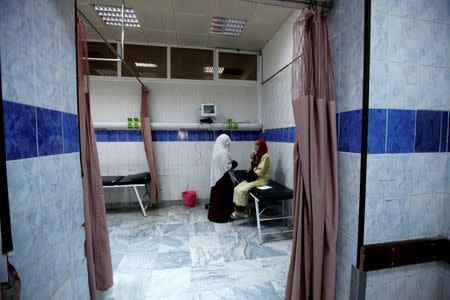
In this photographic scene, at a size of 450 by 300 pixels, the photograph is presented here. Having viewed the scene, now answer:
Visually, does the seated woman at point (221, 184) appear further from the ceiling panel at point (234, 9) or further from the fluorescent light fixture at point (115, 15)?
the fluorescent light fixture at point (115, 15)

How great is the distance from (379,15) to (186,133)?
3.61m

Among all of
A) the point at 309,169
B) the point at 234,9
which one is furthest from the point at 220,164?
the point at 234,9

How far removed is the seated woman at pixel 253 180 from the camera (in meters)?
3.19

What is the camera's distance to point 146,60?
4074 mm

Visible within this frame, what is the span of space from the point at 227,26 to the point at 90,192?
321 cm

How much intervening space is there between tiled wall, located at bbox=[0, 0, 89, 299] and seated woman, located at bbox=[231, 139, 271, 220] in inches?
88.3

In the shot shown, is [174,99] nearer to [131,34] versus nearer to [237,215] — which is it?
[131,34]

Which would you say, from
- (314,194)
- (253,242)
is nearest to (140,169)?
(253,242)

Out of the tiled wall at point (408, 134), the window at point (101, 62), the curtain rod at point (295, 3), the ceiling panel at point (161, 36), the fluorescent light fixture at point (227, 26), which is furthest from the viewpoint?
the window at point (101, 62)

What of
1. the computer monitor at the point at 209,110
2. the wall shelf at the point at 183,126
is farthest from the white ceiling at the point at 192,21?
the wall shelf at the point at 183,126

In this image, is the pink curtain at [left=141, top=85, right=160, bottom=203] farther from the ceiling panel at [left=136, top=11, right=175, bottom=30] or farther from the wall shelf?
the ceiling panel at [left=136, top=11, right=175, bottom=30]

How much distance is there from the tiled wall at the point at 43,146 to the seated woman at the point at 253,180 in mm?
2243

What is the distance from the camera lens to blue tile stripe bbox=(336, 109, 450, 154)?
1123 millimetres

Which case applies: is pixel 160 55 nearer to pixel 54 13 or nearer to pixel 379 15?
pixel 54 13
